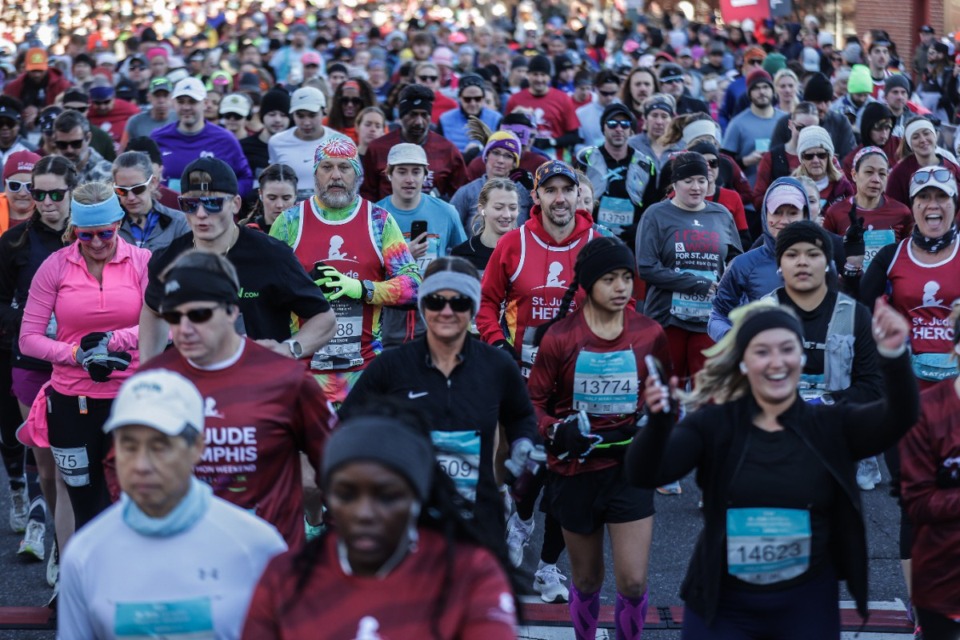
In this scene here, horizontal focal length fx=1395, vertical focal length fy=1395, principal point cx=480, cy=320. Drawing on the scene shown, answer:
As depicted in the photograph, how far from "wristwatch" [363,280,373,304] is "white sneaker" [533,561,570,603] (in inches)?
63.8

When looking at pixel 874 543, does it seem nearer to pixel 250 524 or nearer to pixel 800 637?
pixel 800 637

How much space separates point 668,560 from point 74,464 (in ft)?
10.3

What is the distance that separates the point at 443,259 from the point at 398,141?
5421 millimetres

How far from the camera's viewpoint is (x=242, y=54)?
22578 millimetres

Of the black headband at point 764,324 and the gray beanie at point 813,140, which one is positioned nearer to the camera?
the black headband at point 764,324

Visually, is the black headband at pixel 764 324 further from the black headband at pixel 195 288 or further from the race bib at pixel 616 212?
the race bib at pixel 616 212

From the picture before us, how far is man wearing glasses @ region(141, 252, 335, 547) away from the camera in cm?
436

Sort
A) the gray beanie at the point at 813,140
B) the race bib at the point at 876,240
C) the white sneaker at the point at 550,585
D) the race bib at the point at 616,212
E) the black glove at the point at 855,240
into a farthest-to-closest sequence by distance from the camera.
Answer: the race bib at the point at 616,212 → the gray beanie at the point at 813,140 → the race bib at the point at 876,240 → the black glove at the point at 855,240 → the white sneaker at the point at 550,585

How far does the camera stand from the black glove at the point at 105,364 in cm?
606

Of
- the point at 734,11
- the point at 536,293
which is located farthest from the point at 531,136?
the point at 734,11

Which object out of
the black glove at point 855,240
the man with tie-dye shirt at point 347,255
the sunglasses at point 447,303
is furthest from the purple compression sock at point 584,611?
the black glove at point 855,240

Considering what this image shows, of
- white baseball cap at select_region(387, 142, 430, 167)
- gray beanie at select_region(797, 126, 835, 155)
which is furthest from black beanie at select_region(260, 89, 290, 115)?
gray beanie at select_region(797, 126, 835, 155)

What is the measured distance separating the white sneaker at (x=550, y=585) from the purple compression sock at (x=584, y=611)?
0.96 meters

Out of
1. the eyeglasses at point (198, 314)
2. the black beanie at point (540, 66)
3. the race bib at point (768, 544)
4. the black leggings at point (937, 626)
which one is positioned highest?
the black beanie at point (540, 66)
